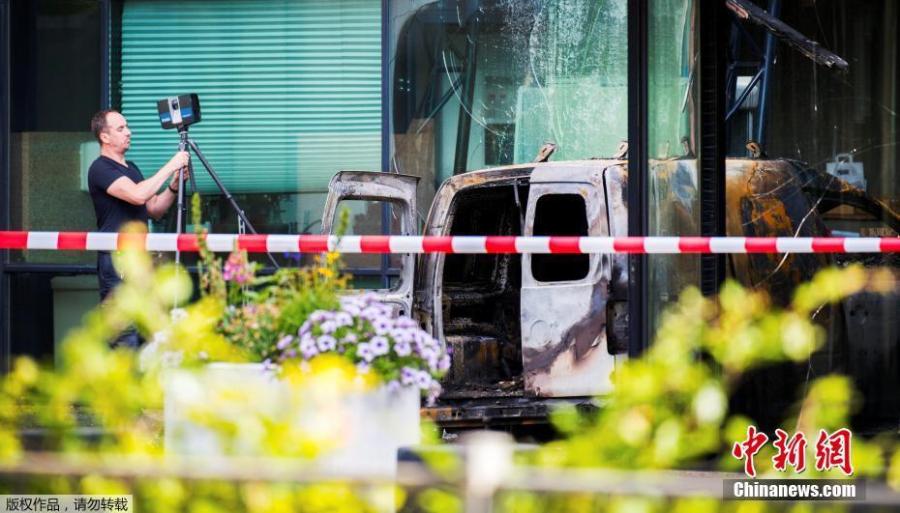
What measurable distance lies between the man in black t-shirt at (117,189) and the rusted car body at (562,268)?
104cm

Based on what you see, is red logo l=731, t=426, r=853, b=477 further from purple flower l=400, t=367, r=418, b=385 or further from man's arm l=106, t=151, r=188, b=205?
man's arm l=106, t=151, r=188, b=205

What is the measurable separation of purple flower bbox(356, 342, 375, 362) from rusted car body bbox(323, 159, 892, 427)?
109 inches

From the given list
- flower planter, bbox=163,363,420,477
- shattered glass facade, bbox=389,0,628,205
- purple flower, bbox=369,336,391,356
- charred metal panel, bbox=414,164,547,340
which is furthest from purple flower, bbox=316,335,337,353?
shattered glass facade, bbox=389,0,628,205

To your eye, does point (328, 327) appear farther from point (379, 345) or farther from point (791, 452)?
point (791, 452)

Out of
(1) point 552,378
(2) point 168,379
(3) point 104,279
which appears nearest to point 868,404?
(1) point 552,378

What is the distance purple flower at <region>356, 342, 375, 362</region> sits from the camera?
4.05 metres

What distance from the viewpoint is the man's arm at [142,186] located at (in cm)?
757

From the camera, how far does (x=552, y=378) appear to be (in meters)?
7.36

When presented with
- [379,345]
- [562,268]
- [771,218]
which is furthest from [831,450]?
[562,268]

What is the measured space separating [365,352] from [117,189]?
13.1 ft

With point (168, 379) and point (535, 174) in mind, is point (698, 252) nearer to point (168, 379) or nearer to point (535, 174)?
point (535, 174)

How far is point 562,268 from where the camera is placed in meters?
7.96

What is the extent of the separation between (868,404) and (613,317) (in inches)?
54.9

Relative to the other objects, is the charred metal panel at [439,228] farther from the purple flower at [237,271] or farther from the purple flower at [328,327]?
the purple flower at [328,327]
